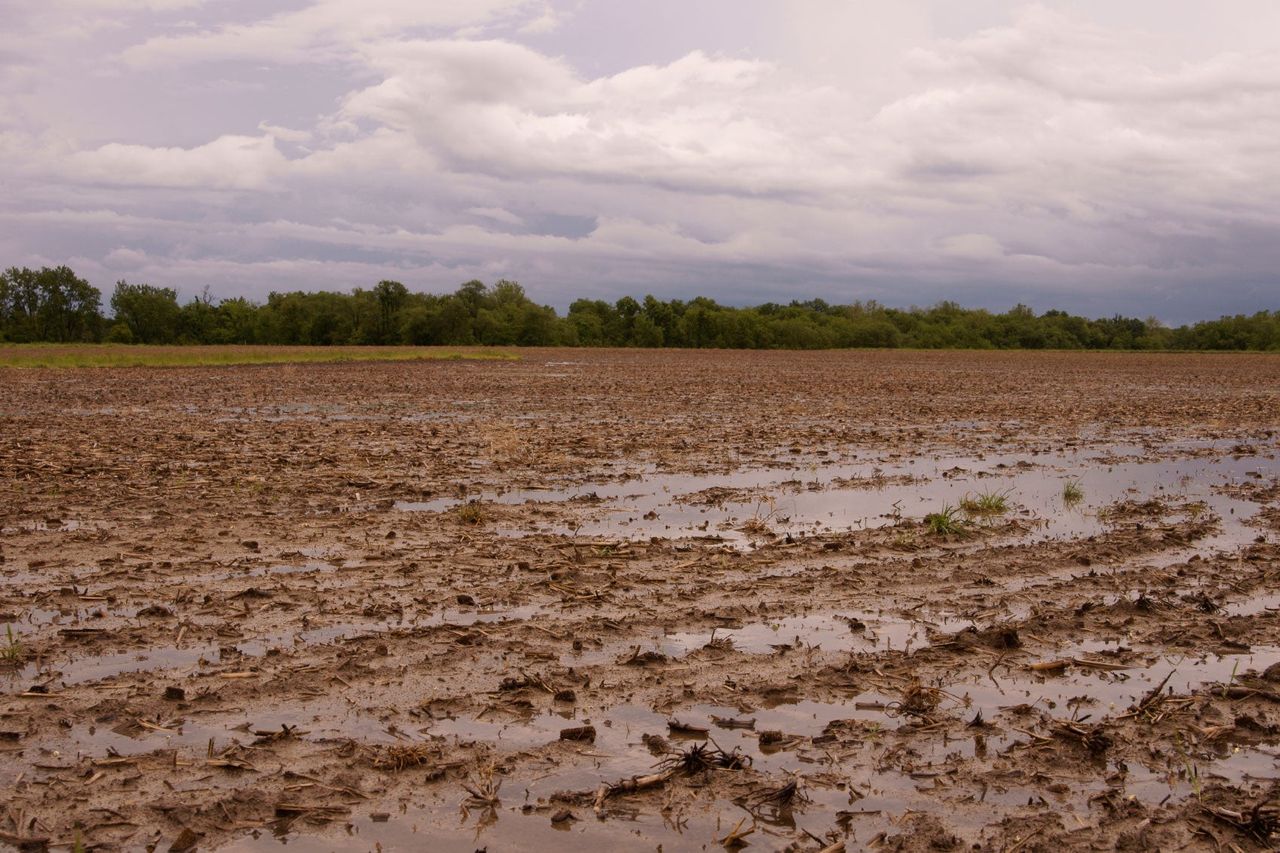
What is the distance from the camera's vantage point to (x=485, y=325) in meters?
129

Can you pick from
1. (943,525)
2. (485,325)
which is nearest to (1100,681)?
(943,525)

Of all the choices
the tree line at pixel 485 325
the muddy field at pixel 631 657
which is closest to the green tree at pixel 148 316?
the tree line at pixel 485 325

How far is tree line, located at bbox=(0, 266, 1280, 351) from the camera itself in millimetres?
123562

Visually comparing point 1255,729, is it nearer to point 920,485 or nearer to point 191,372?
point 920,485

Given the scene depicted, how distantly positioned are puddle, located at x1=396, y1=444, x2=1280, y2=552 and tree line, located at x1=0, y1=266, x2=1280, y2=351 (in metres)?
111

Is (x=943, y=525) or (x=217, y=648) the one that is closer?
(x=217, y=648)

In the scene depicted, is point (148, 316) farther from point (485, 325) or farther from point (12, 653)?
point (12, 653)

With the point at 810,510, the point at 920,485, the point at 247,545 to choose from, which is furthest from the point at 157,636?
the point at 920,485

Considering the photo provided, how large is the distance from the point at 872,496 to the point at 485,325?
119438 millimetres

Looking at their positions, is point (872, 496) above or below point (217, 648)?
above

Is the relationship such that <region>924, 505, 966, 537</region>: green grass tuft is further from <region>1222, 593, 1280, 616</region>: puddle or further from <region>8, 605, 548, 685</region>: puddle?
<region>8, 605, 548, 685</region>: puddle

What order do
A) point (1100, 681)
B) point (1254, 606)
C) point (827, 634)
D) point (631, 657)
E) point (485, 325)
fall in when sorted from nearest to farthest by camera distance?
point (1100, 681) < point (631, 657) < point (827, 634) < point (1254, 606) < point (485, 325)

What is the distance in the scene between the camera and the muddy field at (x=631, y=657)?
436 cm

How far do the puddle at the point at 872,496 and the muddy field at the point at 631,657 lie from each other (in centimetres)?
10
